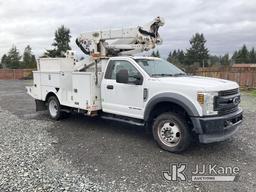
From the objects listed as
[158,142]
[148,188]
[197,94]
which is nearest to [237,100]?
[197,94]

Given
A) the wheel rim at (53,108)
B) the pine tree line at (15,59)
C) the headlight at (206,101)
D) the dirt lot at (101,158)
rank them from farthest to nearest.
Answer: the pine tree line at (15,59), the wheel rim at (53,108), the headlight at (206,101), the dirt lot at (101,158)

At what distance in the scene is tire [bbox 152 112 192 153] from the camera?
17.1 ft

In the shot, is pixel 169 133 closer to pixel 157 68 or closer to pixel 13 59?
pixel 157 68

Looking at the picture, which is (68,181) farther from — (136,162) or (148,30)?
(148,30)

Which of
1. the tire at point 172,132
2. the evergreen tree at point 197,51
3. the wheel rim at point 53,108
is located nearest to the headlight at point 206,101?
the tire at point 172,132

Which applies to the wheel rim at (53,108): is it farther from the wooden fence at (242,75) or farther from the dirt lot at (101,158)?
the wooden fence at (242,75)

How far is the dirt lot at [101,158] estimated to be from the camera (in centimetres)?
402

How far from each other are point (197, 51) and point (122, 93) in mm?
56793

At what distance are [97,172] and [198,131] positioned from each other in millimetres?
1988

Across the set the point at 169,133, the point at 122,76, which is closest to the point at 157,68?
the point at 122,76

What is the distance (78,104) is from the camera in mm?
7195

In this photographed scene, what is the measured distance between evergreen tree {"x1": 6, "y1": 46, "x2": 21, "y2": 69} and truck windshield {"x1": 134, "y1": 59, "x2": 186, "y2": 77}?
47459 mm

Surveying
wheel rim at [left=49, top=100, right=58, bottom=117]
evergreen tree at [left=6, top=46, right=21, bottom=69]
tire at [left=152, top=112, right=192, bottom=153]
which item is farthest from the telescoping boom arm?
evergreen tree at [left=6, top=46, right=21, bottom=69]

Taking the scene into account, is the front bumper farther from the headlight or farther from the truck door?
the truck door
